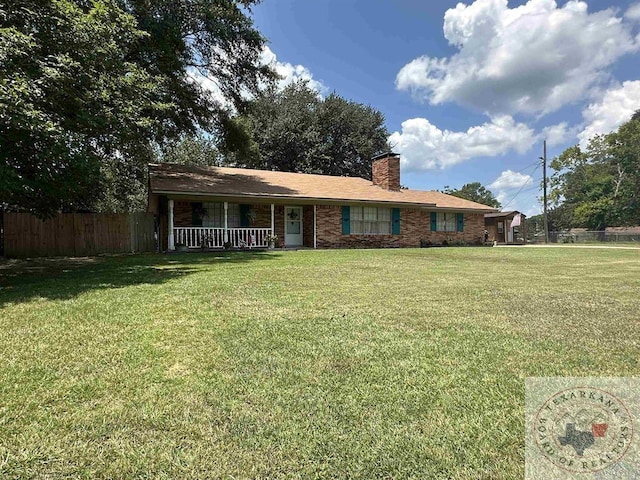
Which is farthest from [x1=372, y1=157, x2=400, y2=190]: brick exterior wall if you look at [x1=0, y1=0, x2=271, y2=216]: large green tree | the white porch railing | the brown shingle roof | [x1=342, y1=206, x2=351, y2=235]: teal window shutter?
[x1=0, y1=0, x2=271, y2=216]: large green tree

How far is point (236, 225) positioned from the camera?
15.8 meters

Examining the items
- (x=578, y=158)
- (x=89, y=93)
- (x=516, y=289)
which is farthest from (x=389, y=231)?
(x=578, y=158)

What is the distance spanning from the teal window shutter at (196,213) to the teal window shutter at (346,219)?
6.63m

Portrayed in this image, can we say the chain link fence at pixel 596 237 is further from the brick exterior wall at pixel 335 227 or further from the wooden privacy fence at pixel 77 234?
the wooden privacy fence at pixel 77 234

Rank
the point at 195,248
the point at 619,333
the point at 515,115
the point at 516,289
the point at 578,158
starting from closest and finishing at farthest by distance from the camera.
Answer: the point at 619,333 → the point at 516,289 → the point at 195,248 → the point at 515,115 → the point at 578,158

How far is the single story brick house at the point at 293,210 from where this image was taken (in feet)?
47.8

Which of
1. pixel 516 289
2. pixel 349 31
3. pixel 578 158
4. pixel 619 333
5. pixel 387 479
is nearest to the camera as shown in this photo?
pixel 387 479

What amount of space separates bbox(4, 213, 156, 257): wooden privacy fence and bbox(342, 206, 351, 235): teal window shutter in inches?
336

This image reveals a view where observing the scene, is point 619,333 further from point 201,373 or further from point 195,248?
point 195,248

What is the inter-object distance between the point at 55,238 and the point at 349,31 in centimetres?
1438

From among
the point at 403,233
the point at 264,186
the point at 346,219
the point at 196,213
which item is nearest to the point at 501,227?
the point at 403,233

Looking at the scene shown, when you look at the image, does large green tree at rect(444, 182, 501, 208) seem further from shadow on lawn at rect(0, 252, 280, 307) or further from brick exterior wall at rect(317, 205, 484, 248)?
shadow on lawn at rect(0, 252, 280, 307)

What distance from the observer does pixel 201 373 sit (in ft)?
8.75

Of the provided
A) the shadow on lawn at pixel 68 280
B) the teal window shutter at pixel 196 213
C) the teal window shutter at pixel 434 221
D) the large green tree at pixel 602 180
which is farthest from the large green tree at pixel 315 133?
the large green tree at pixel 602 180
